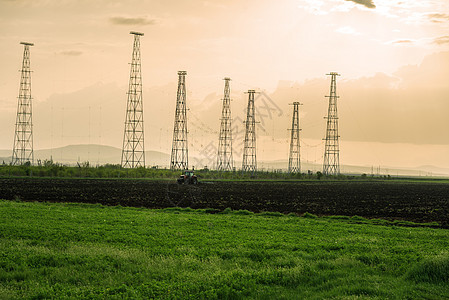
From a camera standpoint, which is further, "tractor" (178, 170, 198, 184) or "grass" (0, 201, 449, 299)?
"tractor" (178, 170, 198, 184)

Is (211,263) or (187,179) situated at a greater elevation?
(187,179)

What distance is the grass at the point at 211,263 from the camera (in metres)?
13.3

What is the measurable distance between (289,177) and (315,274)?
13220 centimetres

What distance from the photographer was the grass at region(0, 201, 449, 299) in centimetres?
1331

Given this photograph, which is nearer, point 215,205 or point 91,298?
point 91,298

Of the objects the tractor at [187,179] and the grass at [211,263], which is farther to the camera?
the tractor at [187,179]

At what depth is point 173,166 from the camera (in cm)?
11231

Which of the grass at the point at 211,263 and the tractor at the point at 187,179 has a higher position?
the tractor at the point at 187,179

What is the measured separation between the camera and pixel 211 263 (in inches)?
637

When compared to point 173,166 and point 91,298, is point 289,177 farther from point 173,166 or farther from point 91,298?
point 91,298

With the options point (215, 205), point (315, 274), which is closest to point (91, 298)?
point (315, 274)

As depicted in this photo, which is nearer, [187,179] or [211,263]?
[211,263]

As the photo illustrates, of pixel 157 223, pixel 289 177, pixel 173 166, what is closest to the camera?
pixel 157 223

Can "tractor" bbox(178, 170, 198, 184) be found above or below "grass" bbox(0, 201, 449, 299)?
above
